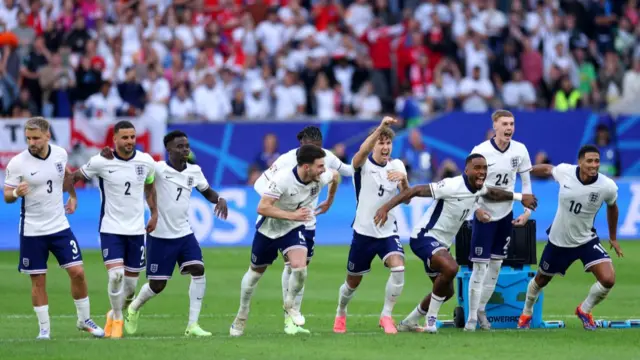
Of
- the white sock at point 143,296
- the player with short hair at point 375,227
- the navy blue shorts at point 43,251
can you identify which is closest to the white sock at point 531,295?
the player with short hair at point 375,227

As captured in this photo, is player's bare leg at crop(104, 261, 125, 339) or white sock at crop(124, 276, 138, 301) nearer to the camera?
player's bare leg at crop(104, 261, 125, 339)

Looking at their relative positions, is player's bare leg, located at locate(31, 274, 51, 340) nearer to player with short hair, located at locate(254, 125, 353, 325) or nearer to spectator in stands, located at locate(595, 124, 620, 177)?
player with short hair, located at locate(254, 125, 353, 325)

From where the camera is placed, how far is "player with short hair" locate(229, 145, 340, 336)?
50.9 feet

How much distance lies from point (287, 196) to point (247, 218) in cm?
1114

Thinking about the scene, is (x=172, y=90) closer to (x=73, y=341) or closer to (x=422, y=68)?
(x=422, y=68)

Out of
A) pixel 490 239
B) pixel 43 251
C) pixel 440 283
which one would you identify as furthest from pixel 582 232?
pixel 43 251

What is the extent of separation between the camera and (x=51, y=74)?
30.0 metres

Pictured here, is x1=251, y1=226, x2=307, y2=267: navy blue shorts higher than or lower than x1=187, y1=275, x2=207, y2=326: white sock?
higher

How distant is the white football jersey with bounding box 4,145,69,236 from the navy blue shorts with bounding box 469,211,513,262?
16.8ft

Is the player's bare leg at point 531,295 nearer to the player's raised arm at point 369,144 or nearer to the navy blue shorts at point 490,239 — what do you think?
the navy blue shorts at point 490,239

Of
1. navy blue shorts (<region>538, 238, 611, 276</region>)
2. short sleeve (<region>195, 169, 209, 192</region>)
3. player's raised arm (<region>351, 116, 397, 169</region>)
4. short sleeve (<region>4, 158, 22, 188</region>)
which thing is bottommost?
navy blue shorts (<region>538, 238, 611, 276</region>)

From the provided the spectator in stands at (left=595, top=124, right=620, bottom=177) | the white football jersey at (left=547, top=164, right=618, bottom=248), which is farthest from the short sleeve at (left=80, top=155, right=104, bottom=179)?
the spectator in stands at (left=595, top=124, right=620, bottom=177)

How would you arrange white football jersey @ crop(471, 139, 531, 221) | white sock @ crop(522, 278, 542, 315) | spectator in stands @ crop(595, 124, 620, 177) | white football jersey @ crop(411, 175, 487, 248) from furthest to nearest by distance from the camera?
spectator in stands @ crop(595, 124, 620, 177) → white football jersey @ crop(471, 139, 531, 221) → white sock @ crop(522, 278, 542, 315) → white football jersey @ crop(411, 175, 487, 248)

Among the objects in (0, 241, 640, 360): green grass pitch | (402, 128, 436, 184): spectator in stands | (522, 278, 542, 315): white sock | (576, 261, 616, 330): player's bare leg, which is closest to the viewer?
(0, 241, 640, 360): green grass pitch
